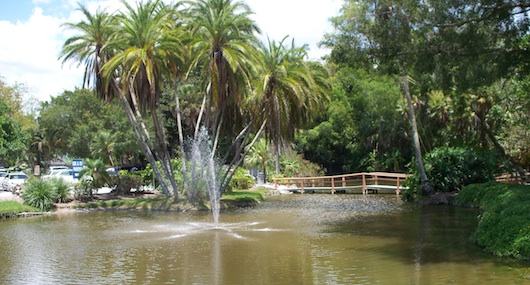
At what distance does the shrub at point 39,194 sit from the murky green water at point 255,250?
2338mm

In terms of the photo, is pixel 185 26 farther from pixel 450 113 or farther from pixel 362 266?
pixel 450 113

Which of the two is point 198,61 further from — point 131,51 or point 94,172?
point 94,172

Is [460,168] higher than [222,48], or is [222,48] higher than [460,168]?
[222,48]

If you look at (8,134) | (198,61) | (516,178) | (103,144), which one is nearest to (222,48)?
(198,61)

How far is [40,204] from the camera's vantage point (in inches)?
917

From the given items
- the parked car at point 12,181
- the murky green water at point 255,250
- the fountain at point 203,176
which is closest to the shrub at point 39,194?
the murky green water at point 255,250

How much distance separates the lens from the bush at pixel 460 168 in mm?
25344

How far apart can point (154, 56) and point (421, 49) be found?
13.2 m

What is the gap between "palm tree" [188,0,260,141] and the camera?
922 inches

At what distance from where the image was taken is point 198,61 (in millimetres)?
24625

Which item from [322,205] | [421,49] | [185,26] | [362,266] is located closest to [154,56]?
[185,26]

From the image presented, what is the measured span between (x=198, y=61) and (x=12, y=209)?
10570 millimetres

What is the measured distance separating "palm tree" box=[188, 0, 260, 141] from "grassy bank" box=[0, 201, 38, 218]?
962 cm

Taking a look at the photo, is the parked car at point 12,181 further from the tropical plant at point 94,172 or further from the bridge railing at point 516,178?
the bridge railing at point 516,178
